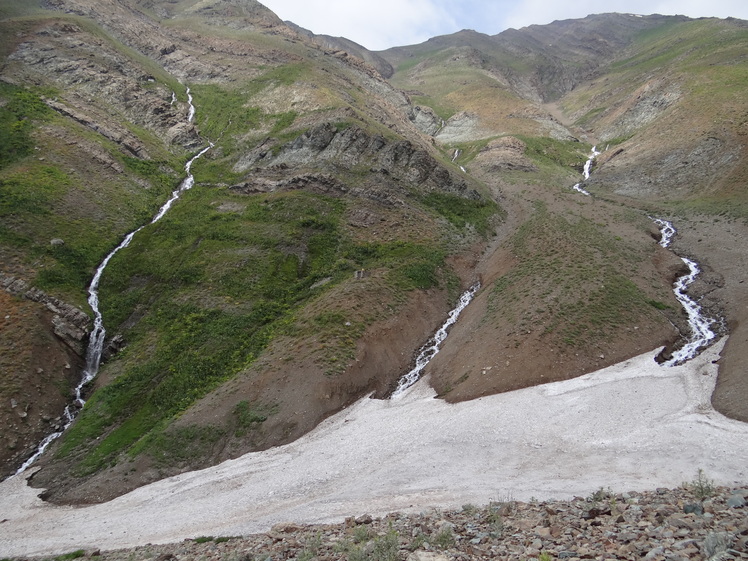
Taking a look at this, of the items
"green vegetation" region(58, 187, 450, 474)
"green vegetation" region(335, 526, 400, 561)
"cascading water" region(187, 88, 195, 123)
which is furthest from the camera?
"cascading water" region(187, 88, 195, 123)

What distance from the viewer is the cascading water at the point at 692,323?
3180cm

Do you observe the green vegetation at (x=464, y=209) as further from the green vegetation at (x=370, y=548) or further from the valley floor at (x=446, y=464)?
the green vegetation at (x=370, y=548)

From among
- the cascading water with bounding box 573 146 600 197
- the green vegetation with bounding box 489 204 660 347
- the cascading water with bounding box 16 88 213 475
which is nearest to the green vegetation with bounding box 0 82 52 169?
the cascading water with bounding box 16 88 213 475

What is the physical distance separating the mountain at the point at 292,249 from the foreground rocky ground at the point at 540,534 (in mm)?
14478

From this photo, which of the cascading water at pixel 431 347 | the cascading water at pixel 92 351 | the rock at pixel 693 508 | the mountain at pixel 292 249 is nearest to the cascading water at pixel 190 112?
the mountain at pixel 292 249

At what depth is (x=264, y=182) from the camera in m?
66.5

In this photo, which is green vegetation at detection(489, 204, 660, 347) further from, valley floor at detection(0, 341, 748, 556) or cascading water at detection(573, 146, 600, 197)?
cascading water at detection(573, 146, 600, 197)

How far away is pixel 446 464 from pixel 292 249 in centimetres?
3523

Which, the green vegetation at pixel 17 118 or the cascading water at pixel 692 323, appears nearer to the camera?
the cascading water at pixel 692 323

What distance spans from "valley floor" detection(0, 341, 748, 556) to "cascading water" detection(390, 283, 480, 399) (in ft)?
14.9

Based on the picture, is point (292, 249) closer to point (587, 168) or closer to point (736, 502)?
point (736, 502)

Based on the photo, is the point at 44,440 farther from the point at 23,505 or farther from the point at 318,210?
the point at 318,210

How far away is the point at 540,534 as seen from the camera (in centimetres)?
1088

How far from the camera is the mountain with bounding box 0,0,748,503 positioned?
32.6 meters
